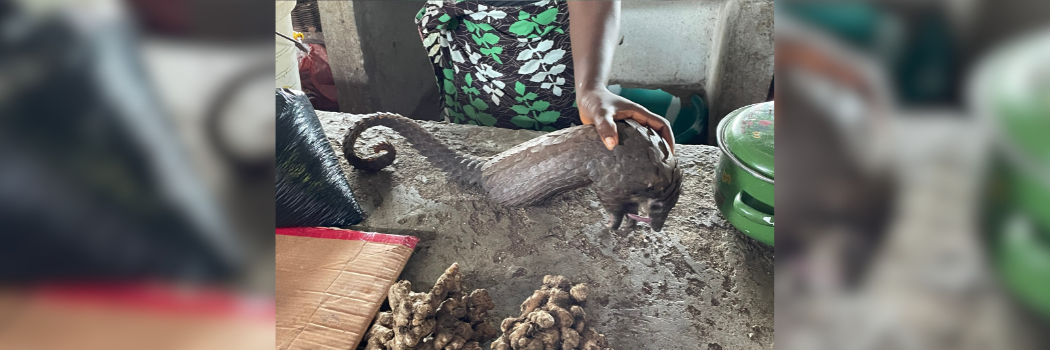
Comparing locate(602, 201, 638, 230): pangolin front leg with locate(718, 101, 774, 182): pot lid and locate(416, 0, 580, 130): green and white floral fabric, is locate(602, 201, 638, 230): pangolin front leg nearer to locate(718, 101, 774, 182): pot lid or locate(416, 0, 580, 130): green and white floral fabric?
locate(718, 101, 774, 182): pot lid

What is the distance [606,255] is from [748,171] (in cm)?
33

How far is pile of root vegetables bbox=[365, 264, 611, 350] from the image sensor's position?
839 mm

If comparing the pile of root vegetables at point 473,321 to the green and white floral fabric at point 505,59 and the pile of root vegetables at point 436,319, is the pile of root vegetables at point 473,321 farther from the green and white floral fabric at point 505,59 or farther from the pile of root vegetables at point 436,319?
the green and white floral fabric at point 505,59

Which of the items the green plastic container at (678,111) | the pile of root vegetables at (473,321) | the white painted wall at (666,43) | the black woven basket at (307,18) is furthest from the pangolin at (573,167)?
the black woven basket at (307,18)

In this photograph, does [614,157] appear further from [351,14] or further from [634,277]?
[351,14]

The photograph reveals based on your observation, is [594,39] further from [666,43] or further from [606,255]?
[666,43]

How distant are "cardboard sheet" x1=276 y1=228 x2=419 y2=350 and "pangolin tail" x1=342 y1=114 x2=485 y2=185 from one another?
261 mm
